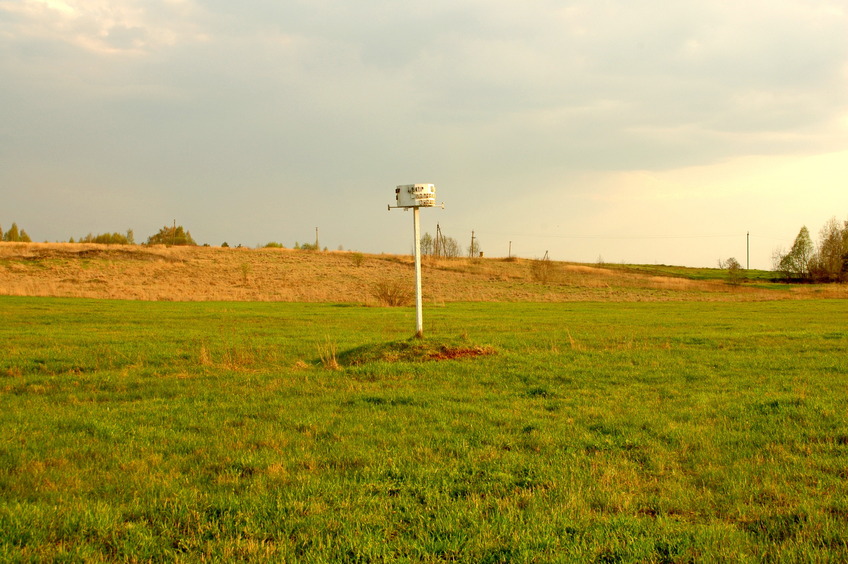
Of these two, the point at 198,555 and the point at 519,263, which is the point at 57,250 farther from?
the point at 198,555

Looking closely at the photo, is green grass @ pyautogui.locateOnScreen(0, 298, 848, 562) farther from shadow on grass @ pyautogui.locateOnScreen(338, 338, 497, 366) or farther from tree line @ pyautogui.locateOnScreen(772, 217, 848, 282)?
tree line @ pyautogui.locateOnScreen(772, 217, 848, 282)

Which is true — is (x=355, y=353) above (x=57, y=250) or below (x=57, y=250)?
below

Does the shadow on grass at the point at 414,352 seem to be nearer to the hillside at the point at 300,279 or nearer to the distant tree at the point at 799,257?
the hillside at the point at 300,279

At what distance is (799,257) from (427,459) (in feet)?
399

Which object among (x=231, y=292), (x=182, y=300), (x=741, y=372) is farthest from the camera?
(x=231, y=292)

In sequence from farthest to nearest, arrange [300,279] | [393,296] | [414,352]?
[300,279], [393,296], [414,352]

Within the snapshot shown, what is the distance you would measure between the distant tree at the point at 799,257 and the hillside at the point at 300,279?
21167 millimetres

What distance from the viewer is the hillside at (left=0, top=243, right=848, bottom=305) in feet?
179

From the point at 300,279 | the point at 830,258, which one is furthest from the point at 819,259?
the point at 300,279

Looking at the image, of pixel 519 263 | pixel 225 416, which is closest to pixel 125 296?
pixel 225 416

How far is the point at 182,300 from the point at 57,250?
43.9m

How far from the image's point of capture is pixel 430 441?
7.94m

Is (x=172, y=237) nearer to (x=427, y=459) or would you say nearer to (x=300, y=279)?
(x=300, y=279)

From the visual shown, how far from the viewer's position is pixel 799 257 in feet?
→ 355
